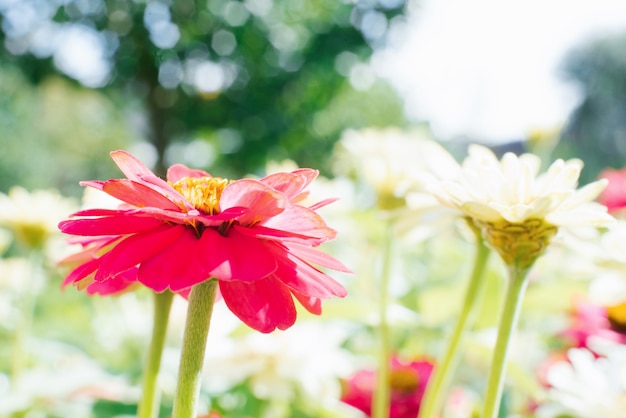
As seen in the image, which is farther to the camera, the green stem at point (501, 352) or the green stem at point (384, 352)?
the green stem at point (384, 352)

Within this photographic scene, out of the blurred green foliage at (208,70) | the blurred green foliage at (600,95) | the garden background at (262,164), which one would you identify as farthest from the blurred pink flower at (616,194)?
the blurred green foliage at (600,95)

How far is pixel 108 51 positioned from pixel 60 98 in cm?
172

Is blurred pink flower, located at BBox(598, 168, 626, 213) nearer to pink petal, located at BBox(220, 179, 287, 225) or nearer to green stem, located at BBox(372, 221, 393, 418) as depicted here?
green stem, located at BBox(372, 221, 393, 418)

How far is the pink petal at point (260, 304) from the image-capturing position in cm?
17

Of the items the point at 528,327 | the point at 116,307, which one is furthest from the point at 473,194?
the point at 116,307

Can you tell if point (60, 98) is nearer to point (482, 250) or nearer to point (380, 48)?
point (380, 48)

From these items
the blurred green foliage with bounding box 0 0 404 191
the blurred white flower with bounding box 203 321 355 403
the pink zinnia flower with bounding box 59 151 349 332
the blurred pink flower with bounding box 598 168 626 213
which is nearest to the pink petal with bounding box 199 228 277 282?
the pink zinnia flower with bounding box 59 151 349 332

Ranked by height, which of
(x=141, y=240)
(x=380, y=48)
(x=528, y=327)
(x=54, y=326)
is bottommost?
(x=141, y=240)

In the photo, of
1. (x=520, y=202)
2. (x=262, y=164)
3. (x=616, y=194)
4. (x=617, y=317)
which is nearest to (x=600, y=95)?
(x=262, y=164)

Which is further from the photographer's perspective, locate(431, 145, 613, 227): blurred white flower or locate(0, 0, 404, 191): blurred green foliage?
locate(0, 0, 404, 191): blurred green foliage

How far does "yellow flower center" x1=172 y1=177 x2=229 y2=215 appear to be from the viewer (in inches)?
8.0

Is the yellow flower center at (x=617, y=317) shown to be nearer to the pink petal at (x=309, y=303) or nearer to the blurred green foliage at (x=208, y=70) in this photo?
the pink petal at (x=309, y=303)

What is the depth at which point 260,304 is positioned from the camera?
0.18 m

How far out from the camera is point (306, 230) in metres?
0.18
